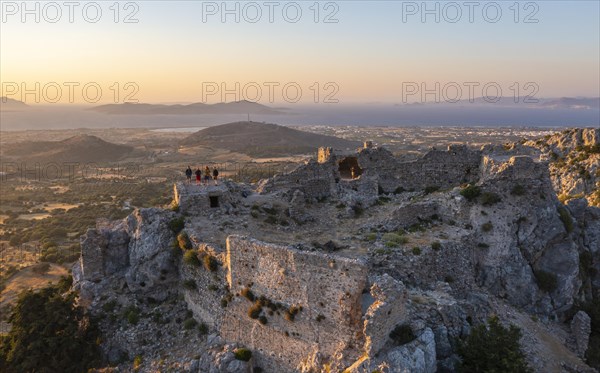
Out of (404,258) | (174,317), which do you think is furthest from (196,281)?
(404,258)

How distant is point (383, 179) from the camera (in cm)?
2978

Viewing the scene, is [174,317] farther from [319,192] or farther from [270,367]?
[319,192]

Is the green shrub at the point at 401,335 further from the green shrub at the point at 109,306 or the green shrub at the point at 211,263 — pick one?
the green shrub at the point at 109,306

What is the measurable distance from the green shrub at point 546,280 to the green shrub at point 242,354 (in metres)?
13.7

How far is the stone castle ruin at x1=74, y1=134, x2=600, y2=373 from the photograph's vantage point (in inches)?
555

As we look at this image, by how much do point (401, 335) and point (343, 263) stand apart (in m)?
2.93

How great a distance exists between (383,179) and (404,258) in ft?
38.5

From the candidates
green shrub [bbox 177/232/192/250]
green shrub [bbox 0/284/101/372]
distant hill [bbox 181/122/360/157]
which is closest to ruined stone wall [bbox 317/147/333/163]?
green shrub [bbox 177/232/192/250]

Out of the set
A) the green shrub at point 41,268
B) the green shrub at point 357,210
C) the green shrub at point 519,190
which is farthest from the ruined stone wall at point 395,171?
the green shrub at point 41,268

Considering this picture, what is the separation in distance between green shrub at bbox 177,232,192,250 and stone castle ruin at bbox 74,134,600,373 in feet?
0.95

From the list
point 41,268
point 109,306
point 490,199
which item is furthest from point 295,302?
point 41,268

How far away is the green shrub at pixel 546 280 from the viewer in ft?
67.8

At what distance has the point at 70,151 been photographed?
14638cm

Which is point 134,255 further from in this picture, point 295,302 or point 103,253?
point 295,302
